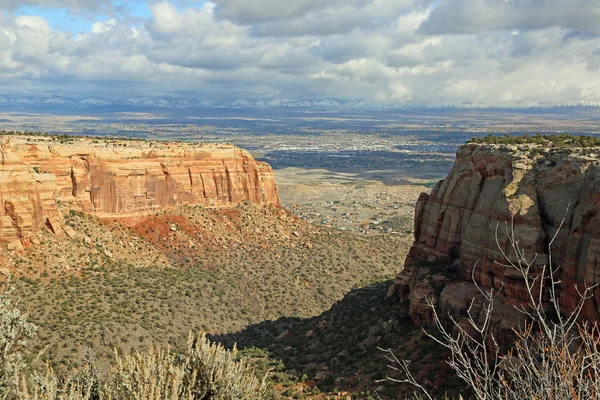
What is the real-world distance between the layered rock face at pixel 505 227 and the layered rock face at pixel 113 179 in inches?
1260

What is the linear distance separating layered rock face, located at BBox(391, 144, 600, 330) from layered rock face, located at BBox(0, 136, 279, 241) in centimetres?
3199

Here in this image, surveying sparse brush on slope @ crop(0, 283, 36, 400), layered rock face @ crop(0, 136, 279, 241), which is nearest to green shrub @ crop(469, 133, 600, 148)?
sparse brush on slope @ crop(0, 283, 36, 400)

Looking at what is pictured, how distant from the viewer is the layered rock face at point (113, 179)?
46156mm

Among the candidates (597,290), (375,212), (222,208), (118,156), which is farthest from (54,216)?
(375,212)

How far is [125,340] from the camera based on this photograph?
131ft

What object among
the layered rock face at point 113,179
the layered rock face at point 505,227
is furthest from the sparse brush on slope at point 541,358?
the layered rock face at point 113,179

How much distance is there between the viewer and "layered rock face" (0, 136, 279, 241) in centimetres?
4616

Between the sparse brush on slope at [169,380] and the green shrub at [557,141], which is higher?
the green shrub at [557,141]

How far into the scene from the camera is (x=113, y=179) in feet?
194

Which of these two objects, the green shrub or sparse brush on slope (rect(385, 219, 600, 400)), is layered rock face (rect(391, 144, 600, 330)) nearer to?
sparse brush on slope (rect(385, 219, 600, 400))

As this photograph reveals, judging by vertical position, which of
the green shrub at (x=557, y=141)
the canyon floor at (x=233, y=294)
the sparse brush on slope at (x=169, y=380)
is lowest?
the canyon floor at (x=233, y=294)

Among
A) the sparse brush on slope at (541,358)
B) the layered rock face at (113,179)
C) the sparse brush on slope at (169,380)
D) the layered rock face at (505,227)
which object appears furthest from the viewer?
the layered rock face at (113,179)

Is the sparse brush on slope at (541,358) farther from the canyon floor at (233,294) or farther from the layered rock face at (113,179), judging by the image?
the layered rock face at (113,179)

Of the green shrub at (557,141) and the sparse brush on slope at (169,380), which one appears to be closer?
the sparse brush on slope at (169,380)
